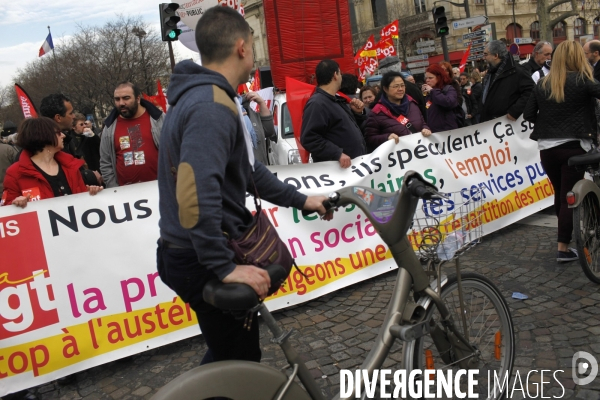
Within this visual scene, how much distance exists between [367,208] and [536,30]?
167 ft

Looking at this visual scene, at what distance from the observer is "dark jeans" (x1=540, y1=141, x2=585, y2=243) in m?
4.60

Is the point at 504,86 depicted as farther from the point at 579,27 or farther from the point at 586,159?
the point at 579,27

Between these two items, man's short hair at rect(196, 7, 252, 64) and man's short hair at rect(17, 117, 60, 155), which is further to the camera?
man's short hair at rect(17, 117, 60, 155)

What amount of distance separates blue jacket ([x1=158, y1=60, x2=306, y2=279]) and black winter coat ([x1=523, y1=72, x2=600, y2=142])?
11.4 ft

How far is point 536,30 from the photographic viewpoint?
46.6 meters

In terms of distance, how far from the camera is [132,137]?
15.9ft

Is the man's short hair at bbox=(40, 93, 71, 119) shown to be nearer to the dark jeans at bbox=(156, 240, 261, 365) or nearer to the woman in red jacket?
the woman in red jacket

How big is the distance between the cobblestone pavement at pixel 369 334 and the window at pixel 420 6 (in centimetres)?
4374

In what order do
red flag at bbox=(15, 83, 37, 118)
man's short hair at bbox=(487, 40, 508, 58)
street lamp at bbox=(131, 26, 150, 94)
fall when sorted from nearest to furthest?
man's short hair at bbox=(487, 40, 508, 58), red flag at bbox=(15, 83, 37, 118), street lamp at bbox=(131, 26, 150, 94)

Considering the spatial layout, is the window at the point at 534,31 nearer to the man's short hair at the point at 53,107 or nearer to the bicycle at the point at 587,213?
the bicycle at the point at 587,213

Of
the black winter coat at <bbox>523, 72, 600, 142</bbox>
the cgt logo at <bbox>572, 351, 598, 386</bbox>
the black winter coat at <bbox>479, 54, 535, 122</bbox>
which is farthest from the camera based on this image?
the black winter coat at <bbox>479, 54, 535, 122</bbox>

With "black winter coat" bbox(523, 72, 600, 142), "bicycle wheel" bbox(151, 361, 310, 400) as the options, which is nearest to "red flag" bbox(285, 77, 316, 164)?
"black winter coat" bbox(523, 72, 600, 142)

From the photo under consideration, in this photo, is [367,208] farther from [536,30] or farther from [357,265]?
[536,30]

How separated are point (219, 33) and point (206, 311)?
1039mm
